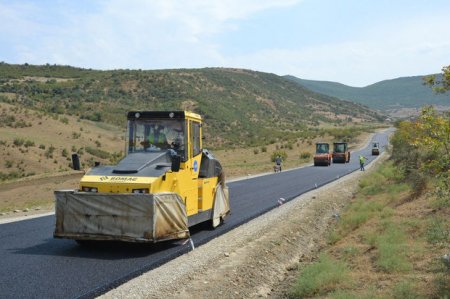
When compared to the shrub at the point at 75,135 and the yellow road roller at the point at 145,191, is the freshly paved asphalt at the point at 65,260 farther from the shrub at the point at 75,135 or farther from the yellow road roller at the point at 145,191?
the shrub at the point at 75,135

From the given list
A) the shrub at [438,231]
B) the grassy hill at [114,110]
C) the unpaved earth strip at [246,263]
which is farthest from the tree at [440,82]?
the grassy hill at [114,110]

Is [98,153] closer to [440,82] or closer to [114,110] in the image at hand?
A: [114,110]

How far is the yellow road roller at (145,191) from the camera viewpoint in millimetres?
9664

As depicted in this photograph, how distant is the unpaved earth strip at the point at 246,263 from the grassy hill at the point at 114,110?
3024 centimetres

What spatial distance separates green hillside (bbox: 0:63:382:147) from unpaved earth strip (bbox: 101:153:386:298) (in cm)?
6084

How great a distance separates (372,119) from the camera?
185500mm

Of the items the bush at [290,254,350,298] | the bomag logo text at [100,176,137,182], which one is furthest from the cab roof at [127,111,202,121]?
the bush at [290,254,350,298]

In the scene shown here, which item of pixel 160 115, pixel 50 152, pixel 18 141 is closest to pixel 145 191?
pixel 160 115

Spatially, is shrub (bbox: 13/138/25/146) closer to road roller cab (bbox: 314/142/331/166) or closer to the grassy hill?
the grassy hill

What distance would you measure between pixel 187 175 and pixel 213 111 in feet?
280

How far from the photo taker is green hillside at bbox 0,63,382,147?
8046 centimetres

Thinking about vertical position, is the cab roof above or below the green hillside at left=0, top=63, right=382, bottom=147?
below

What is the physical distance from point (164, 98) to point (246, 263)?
284ft

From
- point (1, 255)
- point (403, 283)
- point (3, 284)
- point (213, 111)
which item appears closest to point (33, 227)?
point (1, 255)
